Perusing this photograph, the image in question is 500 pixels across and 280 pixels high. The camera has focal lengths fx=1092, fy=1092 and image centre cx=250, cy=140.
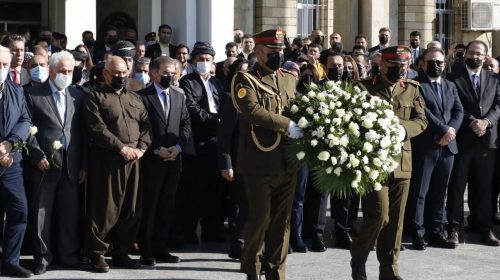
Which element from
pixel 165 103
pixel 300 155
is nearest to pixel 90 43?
pixel 165 103

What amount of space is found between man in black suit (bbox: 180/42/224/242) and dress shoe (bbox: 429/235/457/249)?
7.35 feet

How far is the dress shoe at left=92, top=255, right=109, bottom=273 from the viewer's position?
9.75m

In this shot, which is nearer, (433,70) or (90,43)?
(433,70)

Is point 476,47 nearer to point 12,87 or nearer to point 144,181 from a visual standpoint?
point 144,181

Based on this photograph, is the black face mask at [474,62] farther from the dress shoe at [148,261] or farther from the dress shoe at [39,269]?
the dress shoe at [39,269]

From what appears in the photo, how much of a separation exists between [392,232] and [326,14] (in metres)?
18.5

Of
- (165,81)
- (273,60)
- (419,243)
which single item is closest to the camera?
(273,60)

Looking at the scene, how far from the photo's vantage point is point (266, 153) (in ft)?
28.7

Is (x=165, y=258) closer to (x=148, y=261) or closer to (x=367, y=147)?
(x=148, y=261)

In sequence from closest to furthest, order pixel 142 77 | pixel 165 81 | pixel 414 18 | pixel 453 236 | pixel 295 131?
pixel 295 131 < pixel 165 81 < pixel 142 77 < pixel 453 236 < pixel 414 18

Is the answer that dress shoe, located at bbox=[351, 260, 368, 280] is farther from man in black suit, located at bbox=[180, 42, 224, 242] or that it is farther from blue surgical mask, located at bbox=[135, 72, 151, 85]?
blue surgical mask, located at bbox=[135, 72, 151, 85]

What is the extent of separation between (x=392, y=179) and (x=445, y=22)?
21966 mm

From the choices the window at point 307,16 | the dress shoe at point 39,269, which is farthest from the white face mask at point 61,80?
the window at point 307,16

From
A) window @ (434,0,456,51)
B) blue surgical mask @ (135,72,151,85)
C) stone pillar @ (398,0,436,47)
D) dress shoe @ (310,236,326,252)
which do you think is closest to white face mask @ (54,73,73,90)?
blue surgical mask @ (135,72,151,85)
